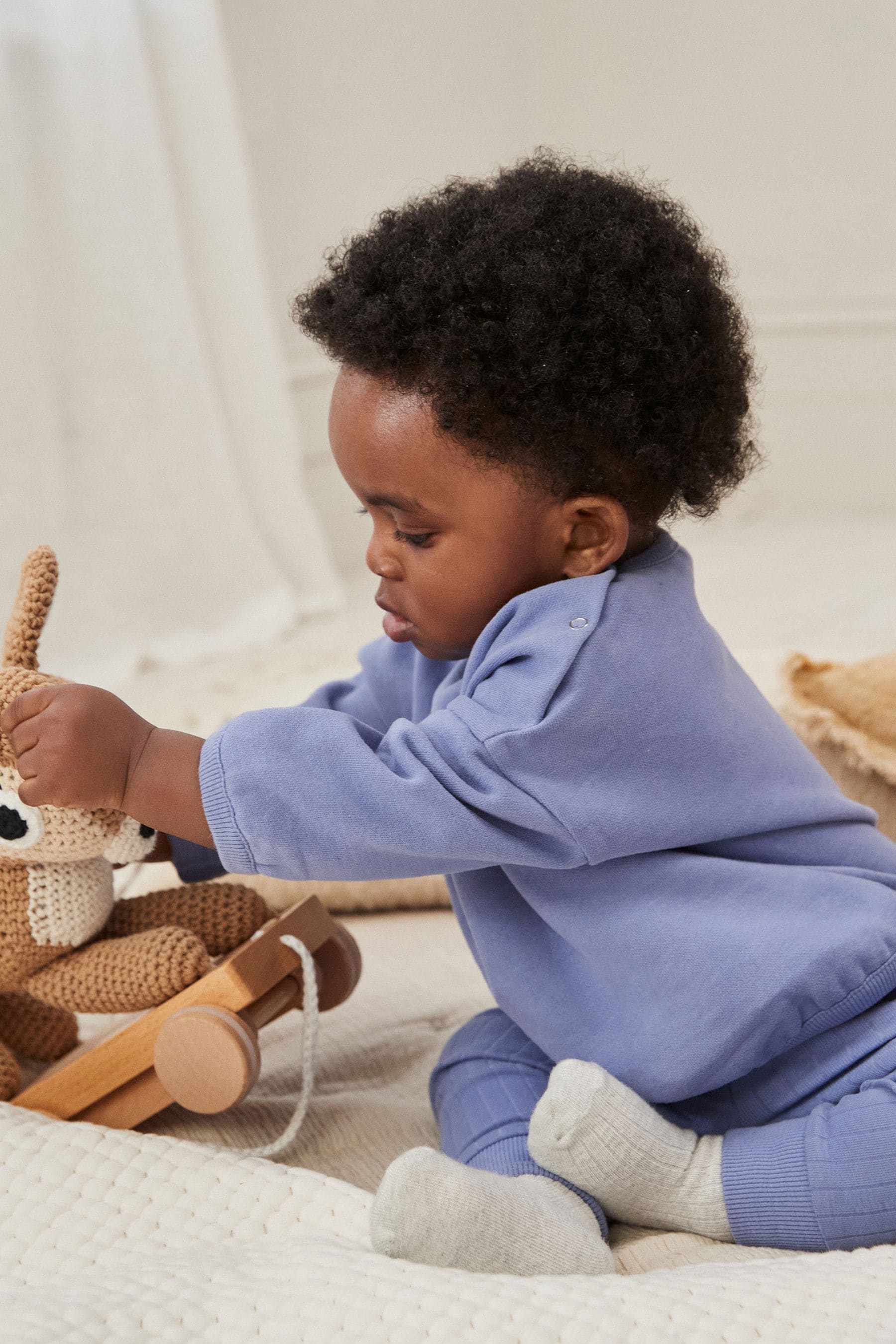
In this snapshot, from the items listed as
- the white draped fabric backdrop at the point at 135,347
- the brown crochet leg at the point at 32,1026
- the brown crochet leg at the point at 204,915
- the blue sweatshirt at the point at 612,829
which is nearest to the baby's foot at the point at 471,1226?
the blue sweatshirt at the point at 612,829

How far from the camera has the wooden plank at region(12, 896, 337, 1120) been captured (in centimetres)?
75

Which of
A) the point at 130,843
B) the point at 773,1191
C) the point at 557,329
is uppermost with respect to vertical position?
the point at 557,329

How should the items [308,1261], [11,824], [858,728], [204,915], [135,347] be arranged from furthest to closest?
[135,347]
[858,728]
[204,915]
[11,824]
[308,1261]

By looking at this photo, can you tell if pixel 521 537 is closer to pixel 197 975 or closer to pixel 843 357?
pixel 197 975

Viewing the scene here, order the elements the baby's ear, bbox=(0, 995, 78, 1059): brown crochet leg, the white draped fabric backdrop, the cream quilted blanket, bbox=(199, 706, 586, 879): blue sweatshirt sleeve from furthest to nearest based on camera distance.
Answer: the white draped fabric backdrop → bbox=(0, 995, 78, 1059): brown crochet leg → the baby's ear → bbox=(199, 706, 586, 879): blue sweatshirt sleeve → the cream quilted blanket

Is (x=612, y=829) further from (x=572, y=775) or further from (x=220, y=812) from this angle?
(x=220, y=812)

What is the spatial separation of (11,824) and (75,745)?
8cm

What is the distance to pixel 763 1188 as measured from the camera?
28.2 inches

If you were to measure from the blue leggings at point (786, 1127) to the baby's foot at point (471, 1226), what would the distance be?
0.21ft

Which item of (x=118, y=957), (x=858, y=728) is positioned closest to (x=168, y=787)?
(x=118, y=957)

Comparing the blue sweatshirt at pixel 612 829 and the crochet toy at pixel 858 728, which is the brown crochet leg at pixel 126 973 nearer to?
the blue sweatshirt at pixel 612 829

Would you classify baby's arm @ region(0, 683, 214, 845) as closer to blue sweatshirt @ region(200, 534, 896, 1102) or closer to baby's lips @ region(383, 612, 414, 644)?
blue sweatshirt @ region(200, 534, 896, 1102)

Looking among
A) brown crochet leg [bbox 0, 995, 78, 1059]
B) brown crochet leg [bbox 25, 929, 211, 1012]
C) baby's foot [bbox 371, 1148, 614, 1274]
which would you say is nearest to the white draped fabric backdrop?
brown crochet leg [bbox 0, 995, 78, 1059]

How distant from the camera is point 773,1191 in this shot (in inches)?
28.1
